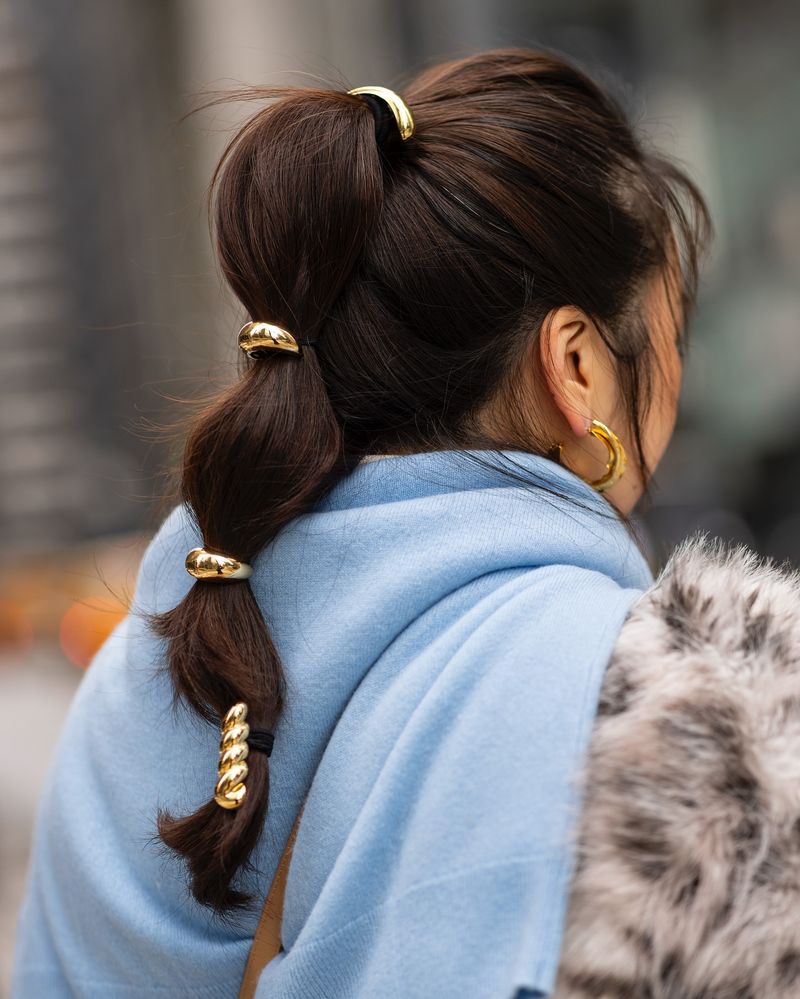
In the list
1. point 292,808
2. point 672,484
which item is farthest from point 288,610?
point 672,484

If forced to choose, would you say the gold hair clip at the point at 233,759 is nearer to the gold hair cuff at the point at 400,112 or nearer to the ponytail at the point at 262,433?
the ponytail at the point at 262,433

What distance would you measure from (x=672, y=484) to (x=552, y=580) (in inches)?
161

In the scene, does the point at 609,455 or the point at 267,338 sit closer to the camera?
the point at 267,338

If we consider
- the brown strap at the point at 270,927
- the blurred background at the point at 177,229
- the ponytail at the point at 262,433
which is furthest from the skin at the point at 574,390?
the blurred background at the point at 177,229

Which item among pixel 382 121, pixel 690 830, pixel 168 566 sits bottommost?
pixel 690 830

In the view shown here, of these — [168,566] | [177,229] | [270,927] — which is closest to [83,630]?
[177,229]

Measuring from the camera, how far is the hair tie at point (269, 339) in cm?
106

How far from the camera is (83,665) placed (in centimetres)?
391

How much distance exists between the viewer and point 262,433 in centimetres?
104

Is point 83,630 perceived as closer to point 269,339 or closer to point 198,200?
point 198,200

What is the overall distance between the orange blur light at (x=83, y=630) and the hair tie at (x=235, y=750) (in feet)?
8.67

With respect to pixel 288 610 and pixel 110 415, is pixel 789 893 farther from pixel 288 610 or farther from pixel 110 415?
pixel 110 415

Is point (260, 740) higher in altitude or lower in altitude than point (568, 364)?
lower

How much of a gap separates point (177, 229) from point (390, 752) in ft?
16.0
